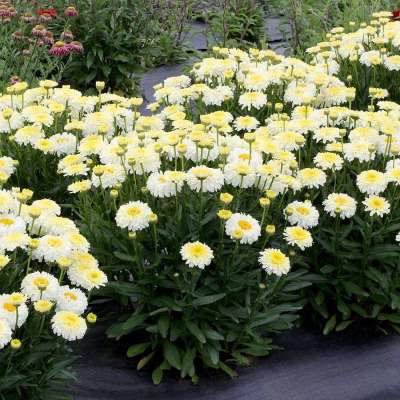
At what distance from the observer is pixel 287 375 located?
118 inches

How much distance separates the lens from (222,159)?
10.2 feet

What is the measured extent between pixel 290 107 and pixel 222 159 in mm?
1109

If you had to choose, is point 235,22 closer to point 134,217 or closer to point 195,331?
point 134,217

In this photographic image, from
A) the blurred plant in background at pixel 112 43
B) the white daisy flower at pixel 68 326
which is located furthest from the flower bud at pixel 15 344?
the blurred plant in background at pixel 112 43

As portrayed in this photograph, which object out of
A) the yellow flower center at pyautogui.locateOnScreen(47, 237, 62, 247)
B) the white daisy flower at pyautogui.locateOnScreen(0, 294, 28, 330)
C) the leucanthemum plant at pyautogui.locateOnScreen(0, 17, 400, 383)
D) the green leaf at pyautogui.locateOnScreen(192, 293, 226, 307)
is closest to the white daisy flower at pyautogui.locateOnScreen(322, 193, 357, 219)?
the leucanthemum plant at pyautogui.locateOnScreen(0, 17, 400, 383)

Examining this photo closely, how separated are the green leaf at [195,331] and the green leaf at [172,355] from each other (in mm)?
120

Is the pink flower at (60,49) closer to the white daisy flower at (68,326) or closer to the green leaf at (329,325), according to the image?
the green leaf at (329,325)

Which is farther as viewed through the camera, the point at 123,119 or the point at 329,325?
the point at 123,119

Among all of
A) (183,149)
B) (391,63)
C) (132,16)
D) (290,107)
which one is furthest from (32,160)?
(132,16)

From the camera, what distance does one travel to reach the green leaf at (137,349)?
2.91m

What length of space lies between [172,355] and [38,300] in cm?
72

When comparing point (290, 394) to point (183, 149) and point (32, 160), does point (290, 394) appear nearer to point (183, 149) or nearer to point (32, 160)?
point (183, 149)

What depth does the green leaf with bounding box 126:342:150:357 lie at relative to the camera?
2.91m

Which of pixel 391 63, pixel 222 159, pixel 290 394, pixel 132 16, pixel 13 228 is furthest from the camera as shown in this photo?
pixel 132 16
